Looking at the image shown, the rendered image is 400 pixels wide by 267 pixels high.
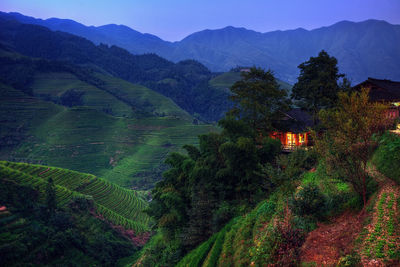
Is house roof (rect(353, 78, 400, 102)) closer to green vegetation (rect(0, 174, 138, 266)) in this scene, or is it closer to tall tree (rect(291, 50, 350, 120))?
tall tree (rect(291, 50, 350, 120))

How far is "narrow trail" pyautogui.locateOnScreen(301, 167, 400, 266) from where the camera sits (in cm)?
809

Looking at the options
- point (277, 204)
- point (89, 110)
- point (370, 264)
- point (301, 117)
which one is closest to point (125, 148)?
point (89, 110)

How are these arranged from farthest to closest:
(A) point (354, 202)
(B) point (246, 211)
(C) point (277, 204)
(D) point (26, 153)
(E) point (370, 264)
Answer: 1. (D) point (26, 153)
2. (B) point (246, 211)
3. (C) point (277, 204)
4. (A) point (354, 202)
5. (E) point (370, 264)

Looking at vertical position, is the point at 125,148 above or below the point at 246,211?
below

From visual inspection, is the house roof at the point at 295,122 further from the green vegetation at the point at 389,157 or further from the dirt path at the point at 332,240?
the dirt path at the point at 332,240

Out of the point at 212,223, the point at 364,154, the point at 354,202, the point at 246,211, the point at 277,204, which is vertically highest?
the point at 364,154

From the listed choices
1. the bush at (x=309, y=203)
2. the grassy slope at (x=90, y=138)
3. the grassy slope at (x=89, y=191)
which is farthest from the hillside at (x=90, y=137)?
the bush at (x=309, y=203)

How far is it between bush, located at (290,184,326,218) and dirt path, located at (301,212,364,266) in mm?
702

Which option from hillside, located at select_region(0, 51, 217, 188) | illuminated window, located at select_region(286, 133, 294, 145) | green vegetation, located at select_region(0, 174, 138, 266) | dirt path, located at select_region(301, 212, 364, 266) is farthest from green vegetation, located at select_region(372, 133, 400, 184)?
hillside, located at select_region(0, 51, 217, 188)

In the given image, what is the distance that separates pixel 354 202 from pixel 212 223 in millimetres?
9823

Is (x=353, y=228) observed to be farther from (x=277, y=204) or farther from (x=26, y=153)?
(x=26, y=153)

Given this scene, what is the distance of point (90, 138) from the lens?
96.8 meters

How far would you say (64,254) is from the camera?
1384 inches

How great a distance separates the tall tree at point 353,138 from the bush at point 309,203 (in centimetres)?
128
